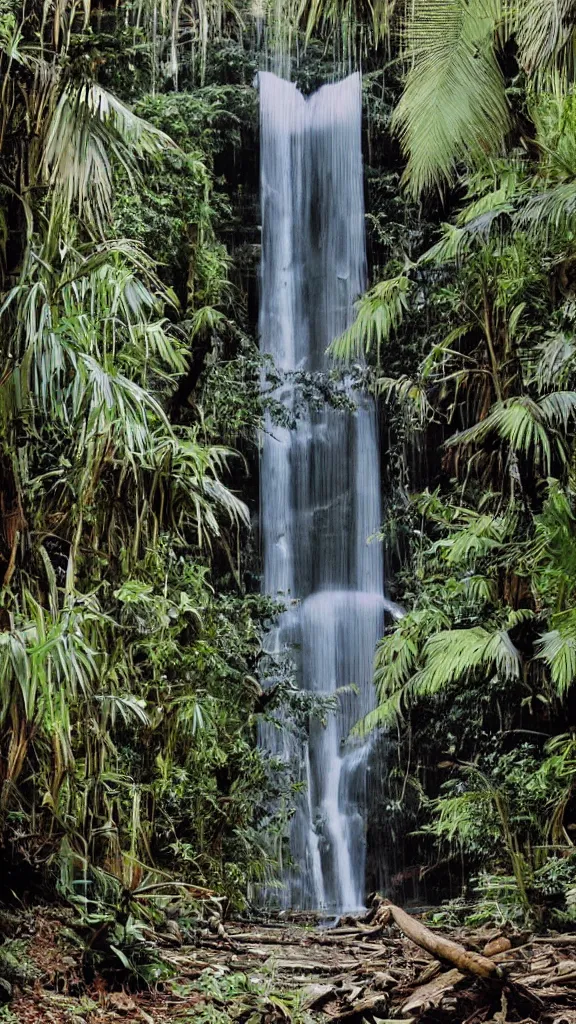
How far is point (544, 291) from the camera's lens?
7.48m

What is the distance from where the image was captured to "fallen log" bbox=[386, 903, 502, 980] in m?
4.39

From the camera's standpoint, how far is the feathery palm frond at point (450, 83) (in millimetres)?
6004

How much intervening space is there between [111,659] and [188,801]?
1740mm

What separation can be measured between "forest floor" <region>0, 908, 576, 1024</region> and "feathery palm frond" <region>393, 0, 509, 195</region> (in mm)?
4304

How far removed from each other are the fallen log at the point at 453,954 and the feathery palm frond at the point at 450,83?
166 inches

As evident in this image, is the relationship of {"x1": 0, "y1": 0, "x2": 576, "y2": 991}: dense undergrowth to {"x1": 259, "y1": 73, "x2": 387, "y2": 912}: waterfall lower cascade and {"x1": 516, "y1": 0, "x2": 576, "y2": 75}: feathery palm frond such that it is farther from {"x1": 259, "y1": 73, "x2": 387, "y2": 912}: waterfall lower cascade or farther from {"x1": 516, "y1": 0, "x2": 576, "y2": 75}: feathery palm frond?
{"x1": 259, "y1": 73, "x2": 387, "y2": 912}: waterfall lower cascade

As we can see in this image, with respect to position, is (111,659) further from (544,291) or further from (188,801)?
(544,291)

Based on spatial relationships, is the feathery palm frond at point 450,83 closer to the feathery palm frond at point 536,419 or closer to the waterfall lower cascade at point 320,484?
the feathery palm frond at point 536,419

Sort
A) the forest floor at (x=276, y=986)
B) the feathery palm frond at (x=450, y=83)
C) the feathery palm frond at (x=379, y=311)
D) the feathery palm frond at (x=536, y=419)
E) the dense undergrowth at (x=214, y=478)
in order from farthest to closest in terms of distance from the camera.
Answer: the feathery palm frond at (x=379, y=311), the feathery palm frond at (x=536, y=419), the feathery palm frond at (x=450, y=83), the dense undergrowth at (x=214, y=478), the forest floor at (x=276, y=986)

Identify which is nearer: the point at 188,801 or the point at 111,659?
the point at 111,659

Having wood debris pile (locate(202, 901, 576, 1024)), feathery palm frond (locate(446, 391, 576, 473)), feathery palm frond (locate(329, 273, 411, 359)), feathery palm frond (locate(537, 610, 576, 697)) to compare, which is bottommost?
wood debris pile (locate(202, 901, 576, 1024))

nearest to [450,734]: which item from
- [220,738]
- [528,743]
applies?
[528,743]

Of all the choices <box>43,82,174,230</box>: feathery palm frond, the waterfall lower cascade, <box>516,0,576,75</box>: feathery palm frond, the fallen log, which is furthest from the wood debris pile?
the waterfall lower cascade

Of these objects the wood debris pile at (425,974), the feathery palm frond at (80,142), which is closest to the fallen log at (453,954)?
the wood debris pile at (425,974)
